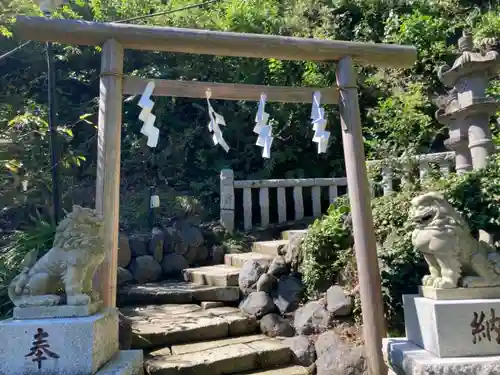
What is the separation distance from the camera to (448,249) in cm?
279

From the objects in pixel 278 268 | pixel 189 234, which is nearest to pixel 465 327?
pixel 278 268

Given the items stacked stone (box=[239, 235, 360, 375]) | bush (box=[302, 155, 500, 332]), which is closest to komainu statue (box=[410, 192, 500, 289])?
bush (box=[302, 155, 500, 332])

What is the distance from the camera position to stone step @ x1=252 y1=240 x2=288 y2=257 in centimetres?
613

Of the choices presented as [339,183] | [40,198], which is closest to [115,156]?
[40,198]

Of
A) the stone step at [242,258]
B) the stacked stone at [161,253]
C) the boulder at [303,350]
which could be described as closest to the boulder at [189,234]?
the stacked stone at [161,253]

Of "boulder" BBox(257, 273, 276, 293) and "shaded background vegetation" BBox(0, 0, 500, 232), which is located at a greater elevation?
"shaded background vegetation" BBox(0, 0, 500, 232)

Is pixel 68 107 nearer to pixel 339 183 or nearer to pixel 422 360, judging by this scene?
pixel 339 183

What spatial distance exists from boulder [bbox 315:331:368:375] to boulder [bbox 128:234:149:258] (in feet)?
11.5

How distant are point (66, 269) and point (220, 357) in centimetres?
201

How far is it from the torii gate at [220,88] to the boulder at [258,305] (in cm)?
160

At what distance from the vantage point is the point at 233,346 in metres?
4.52

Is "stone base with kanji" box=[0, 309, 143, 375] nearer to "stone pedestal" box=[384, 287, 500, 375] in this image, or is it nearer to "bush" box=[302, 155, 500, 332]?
"stone pedestal" box=[384, 287, 500, 375]

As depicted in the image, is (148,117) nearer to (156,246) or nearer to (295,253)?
(295,253)

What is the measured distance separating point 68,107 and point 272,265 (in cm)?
666
